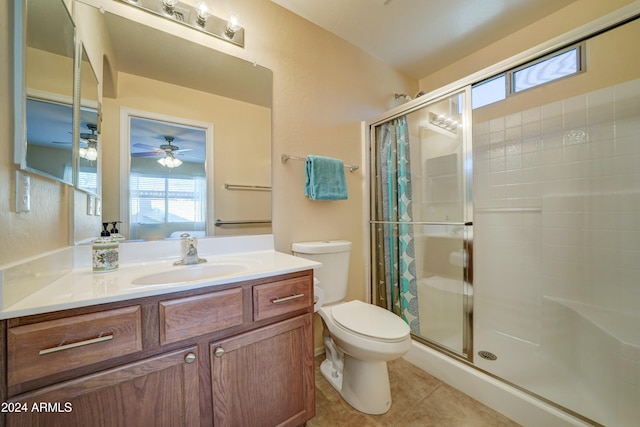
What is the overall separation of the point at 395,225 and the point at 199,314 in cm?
154

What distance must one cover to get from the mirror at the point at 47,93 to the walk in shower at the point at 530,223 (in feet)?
6.03

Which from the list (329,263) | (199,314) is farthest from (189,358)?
(329,263)

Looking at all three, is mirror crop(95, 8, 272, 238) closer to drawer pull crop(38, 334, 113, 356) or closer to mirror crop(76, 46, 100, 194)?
mirror crop(76, 46, 100, 194)

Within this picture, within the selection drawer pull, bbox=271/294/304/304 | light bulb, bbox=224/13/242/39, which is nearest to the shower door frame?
drawer pull, bbox=271/294/304/304

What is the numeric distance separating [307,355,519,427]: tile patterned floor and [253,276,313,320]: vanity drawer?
698 mm

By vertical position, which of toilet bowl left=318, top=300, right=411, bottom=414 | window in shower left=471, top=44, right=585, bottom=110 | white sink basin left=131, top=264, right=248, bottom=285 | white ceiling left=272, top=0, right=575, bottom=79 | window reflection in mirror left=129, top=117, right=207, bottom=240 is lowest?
toilet bowl left=318, top=300, right=411, bottom=414

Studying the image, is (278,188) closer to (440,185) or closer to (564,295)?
(440,185)

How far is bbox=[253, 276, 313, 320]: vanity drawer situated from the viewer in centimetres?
91

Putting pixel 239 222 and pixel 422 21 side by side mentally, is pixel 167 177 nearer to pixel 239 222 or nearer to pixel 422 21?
pixel 239 222

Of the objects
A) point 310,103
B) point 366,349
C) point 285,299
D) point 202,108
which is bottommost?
point 366,349

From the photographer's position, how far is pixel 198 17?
1.25 meters

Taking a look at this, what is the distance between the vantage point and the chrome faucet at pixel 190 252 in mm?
1106

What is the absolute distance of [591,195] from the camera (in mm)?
1488

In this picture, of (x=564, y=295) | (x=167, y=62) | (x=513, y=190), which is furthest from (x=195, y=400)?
(x=513, y=190)
